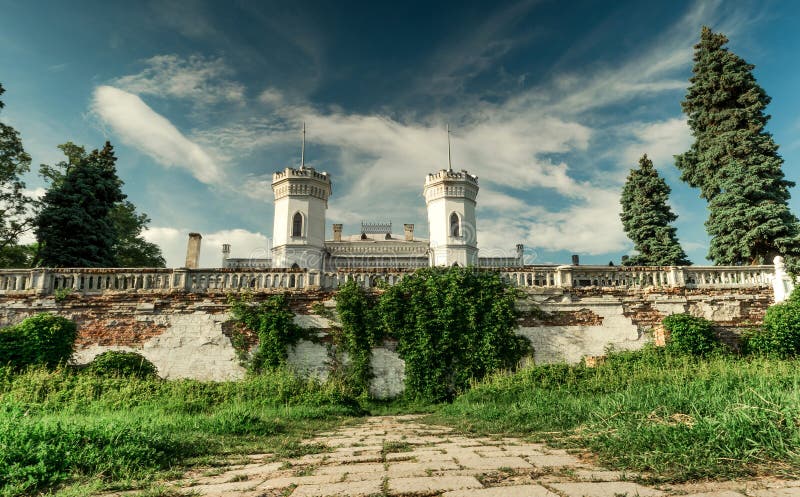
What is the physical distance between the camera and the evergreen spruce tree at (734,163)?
16.7 m

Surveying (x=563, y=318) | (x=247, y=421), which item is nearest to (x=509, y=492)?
(x=247, y=421)

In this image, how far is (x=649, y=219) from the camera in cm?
2241

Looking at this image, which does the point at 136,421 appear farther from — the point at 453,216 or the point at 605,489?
the point at 453,216

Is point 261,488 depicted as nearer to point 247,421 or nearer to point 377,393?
point 247,421

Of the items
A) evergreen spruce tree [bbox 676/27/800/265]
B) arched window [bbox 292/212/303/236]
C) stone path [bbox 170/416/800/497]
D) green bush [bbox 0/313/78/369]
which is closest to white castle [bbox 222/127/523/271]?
arched window [bbox 292/212/303/236]

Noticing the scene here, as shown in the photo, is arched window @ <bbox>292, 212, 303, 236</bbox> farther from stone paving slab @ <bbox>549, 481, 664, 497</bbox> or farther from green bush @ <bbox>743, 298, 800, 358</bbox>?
stone paving slab @ <bbox>549, 481, 664, 497</bbox>

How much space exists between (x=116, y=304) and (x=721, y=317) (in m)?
17.2

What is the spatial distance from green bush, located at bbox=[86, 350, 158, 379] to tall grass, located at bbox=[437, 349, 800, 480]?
767 cm

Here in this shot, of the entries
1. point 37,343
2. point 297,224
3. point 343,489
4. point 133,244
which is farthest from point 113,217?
point 343,489

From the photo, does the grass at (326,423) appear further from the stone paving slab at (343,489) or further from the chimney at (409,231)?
the chimney at (409,231)

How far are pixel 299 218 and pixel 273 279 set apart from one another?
17.7 meters

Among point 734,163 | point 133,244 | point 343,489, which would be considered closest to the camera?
point 343,489

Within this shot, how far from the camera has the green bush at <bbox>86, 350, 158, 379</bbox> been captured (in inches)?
421

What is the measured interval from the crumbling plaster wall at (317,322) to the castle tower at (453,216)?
17128mm
